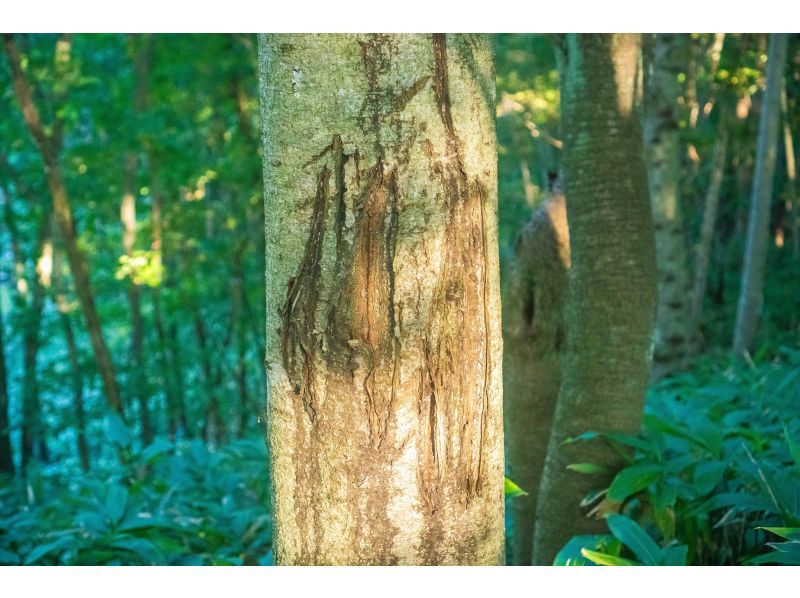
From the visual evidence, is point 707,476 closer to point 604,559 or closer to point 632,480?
point 632,480

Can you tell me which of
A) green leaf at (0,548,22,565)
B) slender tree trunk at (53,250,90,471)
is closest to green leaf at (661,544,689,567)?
green leaf at (0,548,22,565)

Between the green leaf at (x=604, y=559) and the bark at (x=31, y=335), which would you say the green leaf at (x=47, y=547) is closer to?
the green leaf at (x=604, y=559)

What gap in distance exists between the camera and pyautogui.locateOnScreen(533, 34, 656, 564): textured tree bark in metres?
2.81

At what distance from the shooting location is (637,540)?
2350 mm

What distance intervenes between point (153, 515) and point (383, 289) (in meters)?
2.66

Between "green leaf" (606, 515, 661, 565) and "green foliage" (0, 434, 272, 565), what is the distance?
4.46 feet

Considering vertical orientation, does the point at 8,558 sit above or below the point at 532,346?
below

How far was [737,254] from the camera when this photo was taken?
12.4m

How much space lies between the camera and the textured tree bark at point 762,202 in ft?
22.3

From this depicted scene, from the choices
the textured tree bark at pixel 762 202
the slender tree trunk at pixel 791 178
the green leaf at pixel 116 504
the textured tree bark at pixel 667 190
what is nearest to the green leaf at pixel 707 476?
the green leaf at pixel 116 504

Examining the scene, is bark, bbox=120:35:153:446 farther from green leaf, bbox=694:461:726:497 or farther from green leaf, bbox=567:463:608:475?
green leaf, bbox=694:461:726:497
